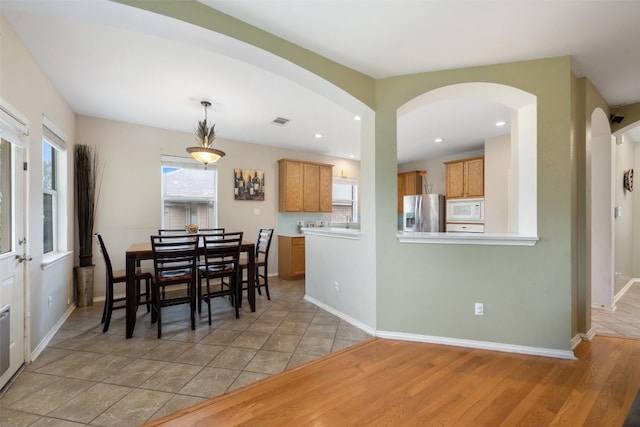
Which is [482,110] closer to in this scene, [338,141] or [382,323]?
[338,141]

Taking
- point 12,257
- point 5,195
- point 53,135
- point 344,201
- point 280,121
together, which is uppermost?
point 280,121

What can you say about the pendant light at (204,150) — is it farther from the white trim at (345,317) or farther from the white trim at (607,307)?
the white trim at (607,307)

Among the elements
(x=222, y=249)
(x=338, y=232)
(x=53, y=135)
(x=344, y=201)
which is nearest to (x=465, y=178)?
(x=344, y=201)

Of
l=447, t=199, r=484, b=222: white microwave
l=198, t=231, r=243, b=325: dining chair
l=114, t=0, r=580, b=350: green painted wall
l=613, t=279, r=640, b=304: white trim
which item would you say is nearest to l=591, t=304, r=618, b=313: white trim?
l=613, t=279, r=640, b=304: white trim

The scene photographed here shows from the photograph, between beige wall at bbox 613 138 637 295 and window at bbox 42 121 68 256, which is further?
beige wall at bbox 613 138 637 295

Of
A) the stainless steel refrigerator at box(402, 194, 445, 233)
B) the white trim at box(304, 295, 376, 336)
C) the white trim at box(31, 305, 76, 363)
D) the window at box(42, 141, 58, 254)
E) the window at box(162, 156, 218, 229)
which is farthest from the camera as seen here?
the stainless steel refrigerator at box(402, 194, 445, 233)

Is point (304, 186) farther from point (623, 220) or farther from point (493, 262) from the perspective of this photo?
point (623, 220)

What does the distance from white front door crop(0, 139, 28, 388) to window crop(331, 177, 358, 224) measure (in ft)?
16.2

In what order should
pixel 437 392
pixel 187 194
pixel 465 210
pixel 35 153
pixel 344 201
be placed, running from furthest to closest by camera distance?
1. pixel 344 201
2. pixel 465 210
3. pixel 187 194
4. pixel 35 153
5. pixel 437 392

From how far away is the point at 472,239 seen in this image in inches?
95.9

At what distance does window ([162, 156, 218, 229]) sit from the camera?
436 centimetres

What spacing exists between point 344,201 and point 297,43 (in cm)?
459

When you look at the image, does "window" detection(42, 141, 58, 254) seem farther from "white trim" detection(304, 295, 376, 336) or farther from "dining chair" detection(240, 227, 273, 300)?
"white trim" detection(304, 295, 376, 336)

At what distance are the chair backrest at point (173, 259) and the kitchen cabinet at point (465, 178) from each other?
4692 mm
